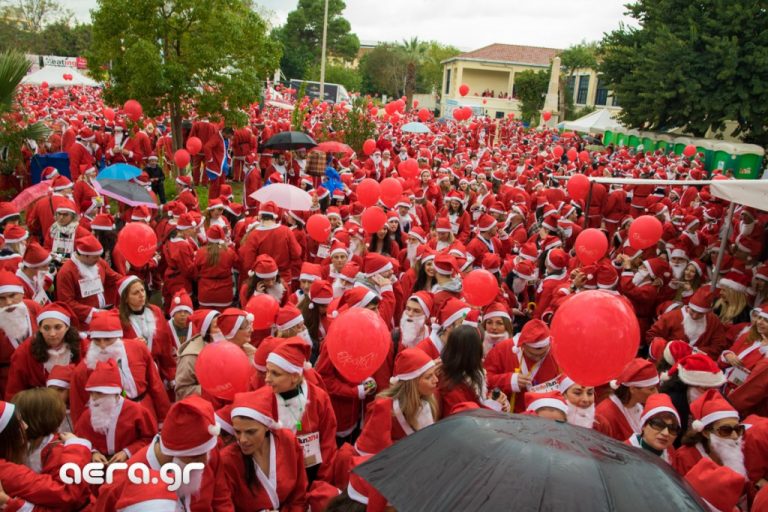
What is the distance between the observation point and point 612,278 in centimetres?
665

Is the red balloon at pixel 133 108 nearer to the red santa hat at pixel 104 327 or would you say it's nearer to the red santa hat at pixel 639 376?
the red santa hat at pixel 104 327

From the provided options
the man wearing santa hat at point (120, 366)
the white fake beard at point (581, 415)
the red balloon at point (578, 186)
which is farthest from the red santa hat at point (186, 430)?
the red balloon at point (578, 186)

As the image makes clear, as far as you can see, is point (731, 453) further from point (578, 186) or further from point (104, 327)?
point (578, 186)

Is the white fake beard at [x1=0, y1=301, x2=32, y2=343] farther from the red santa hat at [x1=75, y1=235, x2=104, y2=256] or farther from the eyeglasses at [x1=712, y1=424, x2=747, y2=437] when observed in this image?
the eyeglasses at [x1=712, y1=424, x2=747, y2=437]

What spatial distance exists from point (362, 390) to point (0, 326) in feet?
9.48

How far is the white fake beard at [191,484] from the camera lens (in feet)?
9.24

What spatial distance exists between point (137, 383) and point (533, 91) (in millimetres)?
49853

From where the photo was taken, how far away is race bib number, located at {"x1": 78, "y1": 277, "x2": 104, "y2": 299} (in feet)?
18.0

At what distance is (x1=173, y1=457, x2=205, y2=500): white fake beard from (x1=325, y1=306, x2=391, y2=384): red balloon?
1105mm

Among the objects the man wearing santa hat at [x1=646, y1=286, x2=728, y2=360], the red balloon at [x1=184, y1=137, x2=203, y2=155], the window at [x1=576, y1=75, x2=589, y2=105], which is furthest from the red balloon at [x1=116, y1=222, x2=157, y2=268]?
the window at [x1=576, y1=75, x2=589, y2=105]

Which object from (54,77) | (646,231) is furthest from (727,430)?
(54,77)

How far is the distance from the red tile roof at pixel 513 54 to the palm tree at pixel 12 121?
2381 inches

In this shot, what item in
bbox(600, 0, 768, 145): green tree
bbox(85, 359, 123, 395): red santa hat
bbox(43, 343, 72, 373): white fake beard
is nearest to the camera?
bbox(85, 359, 123, 395): red santa hat

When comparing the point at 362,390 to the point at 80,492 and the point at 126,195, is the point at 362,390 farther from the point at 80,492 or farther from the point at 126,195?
the point at 126,195
